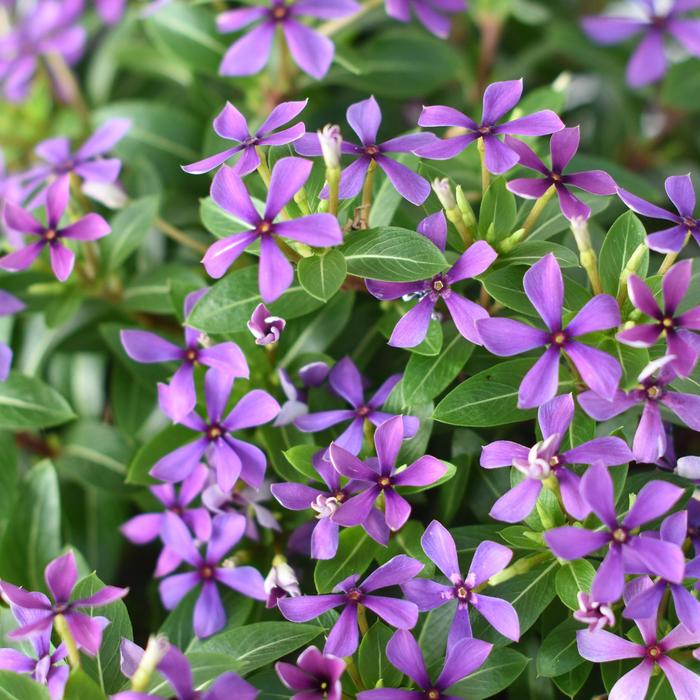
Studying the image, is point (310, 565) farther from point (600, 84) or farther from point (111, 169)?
point (600, 84)

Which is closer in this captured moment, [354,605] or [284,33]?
[354,605]

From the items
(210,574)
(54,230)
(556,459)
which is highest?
(54,230)

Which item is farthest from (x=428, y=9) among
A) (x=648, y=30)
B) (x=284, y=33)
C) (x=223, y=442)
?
(x=223, y=442)

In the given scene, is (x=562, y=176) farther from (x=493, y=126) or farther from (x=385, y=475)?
(x=385, y=475)

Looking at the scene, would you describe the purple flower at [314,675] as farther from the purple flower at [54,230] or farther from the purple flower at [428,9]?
the purple flower at [428,9]

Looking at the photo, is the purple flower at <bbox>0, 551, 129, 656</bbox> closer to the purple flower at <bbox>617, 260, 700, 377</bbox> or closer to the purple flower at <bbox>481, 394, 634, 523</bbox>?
the purple flower at <bbox>481, 394, 634, 523</bbox>

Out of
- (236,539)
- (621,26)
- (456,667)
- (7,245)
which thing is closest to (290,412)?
(236,539)
